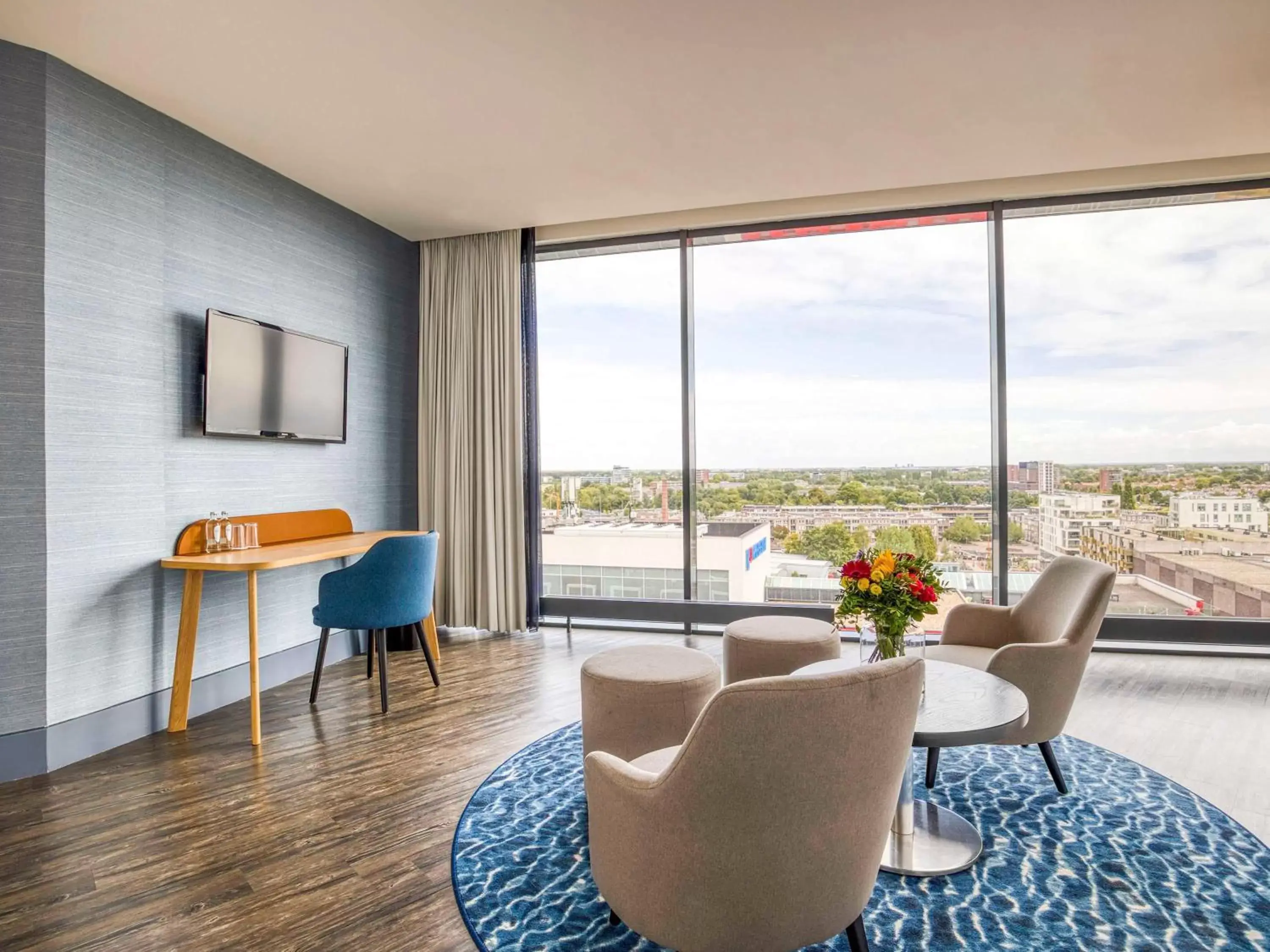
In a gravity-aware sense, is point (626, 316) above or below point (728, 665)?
above

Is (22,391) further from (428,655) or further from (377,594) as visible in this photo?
(428,655)

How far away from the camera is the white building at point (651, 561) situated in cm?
478

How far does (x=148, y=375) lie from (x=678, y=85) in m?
2.55

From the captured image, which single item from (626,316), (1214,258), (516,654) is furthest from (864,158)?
(516,654)

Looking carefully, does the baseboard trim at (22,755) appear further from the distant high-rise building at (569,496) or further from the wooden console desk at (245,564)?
the distant high-rise building at (569,496)

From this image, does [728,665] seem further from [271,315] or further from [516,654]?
[271,315]

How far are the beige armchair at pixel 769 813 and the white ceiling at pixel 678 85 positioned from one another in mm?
2304

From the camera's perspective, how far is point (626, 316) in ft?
16.4

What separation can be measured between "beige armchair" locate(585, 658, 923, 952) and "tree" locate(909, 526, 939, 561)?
11.0 ft

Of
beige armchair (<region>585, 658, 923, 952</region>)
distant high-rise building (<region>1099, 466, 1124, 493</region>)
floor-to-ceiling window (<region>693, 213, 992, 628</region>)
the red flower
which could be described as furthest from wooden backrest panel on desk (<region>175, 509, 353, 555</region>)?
distant high-rise building (<region>1099, 466, 1124, 493</region>)

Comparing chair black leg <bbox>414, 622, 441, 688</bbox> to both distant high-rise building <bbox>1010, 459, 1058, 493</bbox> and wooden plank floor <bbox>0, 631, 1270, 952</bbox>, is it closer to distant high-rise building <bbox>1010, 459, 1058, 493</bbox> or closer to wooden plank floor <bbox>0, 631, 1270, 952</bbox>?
wooden plank floor <bbox>0, 631, 1270, 952</bbox>

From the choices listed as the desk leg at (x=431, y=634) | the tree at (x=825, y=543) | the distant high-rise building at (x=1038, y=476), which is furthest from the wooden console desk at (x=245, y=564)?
the distant high-rise building at (x=1038, y=476)

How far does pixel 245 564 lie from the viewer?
2906 millimetres

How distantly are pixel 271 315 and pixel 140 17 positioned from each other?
154 centimetres
